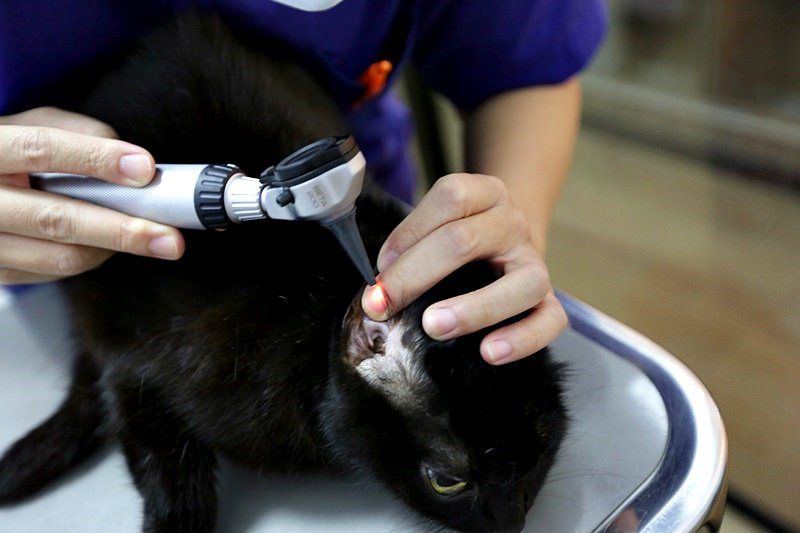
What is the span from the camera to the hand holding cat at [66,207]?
51 cm

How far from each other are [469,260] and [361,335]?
0.09 m

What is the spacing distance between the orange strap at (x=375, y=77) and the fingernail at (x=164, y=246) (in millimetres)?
324

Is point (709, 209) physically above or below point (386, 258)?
below

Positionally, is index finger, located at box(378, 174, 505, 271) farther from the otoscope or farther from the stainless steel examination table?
the stainless steel examination table

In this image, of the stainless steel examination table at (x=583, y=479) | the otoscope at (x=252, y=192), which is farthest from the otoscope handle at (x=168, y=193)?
the stainless steel examination table at (x=583, y=479)

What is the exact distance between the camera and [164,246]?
515mm

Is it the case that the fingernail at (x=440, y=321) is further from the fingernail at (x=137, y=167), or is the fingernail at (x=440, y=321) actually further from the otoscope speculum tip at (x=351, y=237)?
the fingernail at (x=137, y=167)

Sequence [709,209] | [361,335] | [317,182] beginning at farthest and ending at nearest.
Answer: [709,209]
[361,335]
[317,182]

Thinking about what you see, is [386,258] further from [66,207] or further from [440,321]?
[66,207]

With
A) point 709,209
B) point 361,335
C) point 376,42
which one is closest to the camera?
point 361,335

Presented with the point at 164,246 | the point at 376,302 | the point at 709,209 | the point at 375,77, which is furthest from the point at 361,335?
the point at 709,209

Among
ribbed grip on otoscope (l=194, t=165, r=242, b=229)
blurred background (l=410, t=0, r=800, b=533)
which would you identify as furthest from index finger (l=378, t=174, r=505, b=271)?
blurred background (l=410, t=0, r=800, b=533)

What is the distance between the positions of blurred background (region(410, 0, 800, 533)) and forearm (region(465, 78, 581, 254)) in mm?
639

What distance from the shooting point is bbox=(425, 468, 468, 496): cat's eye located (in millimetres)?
512
